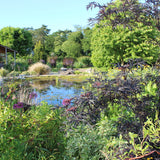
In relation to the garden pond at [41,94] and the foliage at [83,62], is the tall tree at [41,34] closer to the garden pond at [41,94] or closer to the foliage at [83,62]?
the foliage at [83,62]

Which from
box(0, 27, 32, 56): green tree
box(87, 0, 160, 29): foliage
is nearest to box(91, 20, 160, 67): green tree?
box(87, 0, 160, 29): foliage

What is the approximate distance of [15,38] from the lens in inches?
1112

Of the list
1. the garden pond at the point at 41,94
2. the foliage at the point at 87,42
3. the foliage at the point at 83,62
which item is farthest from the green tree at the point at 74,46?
the garden pond at the point at 41,94

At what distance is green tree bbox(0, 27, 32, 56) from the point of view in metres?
27.4

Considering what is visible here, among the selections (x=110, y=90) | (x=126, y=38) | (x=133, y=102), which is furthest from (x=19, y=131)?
(x=126, y=38)

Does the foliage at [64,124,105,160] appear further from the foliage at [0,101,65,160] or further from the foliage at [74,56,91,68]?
the foliage at [74,56,91,68]

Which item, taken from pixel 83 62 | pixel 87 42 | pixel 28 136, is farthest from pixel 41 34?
pixel 28 136

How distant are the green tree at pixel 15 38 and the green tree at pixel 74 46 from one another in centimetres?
656

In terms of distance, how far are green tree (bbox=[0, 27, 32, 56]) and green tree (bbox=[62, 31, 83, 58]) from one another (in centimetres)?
656

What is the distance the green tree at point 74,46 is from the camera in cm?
2700

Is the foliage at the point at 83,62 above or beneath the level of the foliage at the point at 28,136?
above

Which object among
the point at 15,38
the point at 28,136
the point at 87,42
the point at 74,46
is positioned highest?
the point at 15,38

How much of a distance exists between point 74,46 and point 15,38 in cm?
971

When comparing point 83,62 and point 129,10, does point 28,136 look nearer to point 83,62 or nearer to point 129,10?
point 129,10
